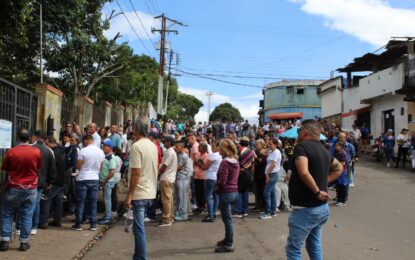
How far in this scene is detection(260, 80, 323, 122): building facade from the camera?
50.0 m

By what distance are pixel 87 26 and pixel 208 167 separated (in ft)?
60.6

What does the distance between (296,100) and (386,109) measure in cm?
2478

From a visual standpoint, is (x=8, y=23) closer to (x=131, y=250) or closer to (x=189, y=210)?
(x=189, y=210)

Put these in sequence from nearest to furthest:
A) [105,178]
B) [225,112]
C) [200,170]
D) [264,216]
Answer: [105,178] < [264,216] < [200,170] < [225,112]

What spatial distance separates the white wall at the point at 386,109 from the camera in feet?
76.4

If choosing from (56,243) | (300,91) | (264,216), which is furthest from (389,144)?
(300,91)

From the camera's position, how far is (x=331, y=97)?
117 ft

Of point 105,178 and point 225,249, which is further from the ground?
point 105,178

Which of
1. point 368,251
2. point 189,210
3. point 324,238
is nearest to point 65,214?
point 189,210

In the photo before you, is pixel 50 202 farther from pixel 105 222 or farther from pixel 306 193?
pixel 306 193

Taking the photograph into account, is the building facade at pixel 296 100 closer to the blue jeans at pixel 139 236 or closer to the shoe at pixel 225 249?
the shoe at pixel 225 249

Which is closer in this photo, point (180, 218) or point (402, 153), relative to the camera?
point (180, 218)

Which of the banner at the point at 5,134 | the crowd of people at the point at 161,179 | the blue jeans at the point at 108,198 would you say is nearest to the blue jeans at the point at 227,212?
the crowd of people at the point at 161,179

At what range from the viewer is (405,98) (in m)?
22.0
